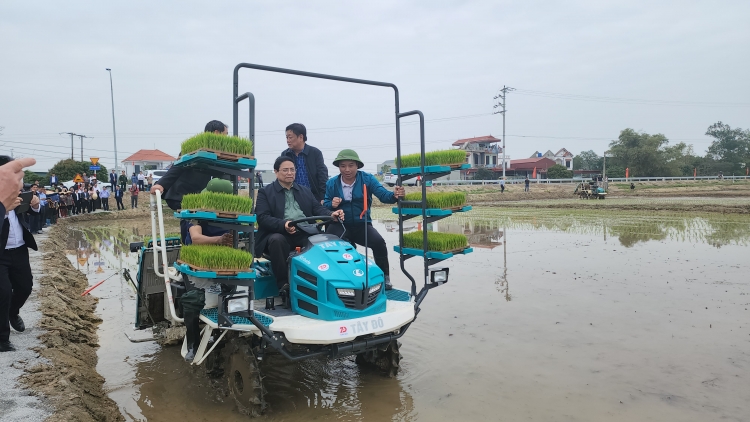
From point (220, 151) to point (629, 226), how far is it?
17.7 metres

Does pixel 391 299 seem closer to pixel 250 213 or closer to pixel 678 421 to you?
pixel 250 213

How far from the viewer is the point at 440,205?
18.2ft

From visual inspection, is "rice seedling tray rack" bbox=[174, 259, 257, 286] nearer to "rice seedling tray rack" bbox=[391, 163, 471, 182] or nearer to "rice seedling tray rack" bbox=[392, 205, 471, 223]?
"rice seedling tray rack" bbox=[392, 205, 471, 223]

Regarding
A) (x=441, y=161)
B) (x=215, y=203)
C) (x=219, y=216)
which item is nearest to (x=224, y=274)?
(x=219, y=216)

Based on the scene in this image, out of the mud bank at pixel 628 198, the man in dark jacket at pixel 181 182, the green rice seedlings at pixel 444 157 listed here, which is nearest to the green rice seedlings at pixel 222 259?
the man in dark jacket at pixel 181 182

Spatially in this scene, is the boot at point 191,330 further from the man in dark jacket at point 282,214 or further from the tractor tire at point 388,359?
the tractor tire at point 388,359

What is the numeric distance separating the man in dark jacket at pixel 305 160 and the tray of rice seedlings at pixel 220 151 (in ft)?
5.51

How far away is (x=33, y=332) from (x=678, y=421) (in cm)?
630

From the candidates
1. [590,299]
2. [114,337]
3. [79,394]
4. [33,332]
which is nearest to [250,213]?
[79,394]

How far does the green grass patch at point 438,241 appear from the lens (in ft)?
18.3

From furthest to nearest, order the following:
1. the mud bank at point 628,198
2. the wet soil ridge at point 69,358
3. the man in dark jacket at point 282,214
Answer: the mud bank at point 628,198
the man in dark jacket at point 282,214
the wet soil ridge at point 69,358

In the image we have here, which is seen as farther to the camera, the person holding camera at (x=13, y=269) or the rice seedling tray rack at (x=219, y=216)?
the person holding camera at (x=13, y=269)

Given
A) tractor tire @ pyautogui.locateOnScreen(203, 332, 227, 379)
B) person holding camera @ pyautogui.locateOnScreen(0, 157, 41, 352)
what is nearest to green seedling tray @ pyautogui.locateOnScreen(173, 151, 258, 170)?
person holding camera @ pyautogui.locateOnScreen(0, 157, 41, 352)

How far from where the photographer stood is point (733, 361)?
17.5 feet
